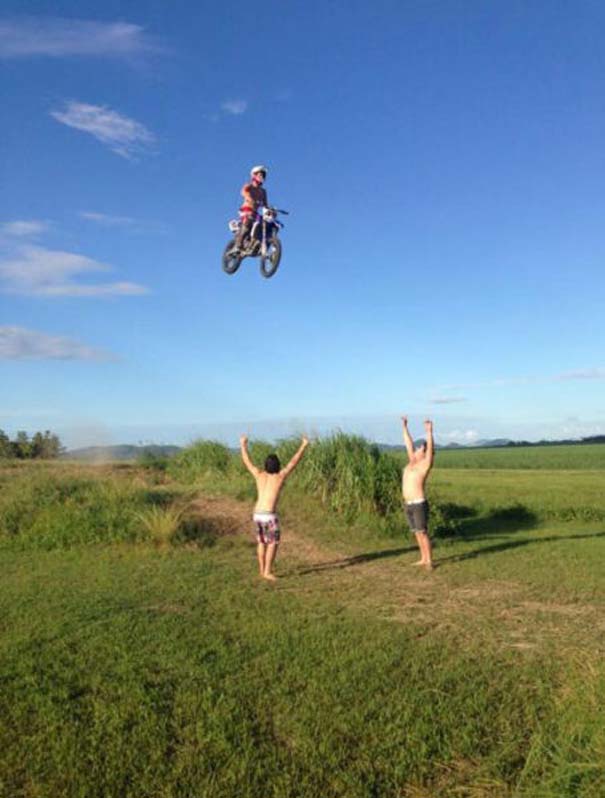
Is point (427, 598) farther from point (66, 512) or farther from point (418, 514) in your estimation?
point (66, 512)

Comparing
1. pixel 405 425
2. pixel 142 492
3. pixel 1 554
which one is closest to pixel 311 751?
pixel 405 425

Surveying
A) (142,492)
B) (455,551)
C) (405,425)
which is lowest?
(455,551)

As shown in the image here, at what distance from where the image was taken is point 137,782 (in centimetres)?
481

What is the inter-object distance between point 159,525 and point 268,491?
4.21m

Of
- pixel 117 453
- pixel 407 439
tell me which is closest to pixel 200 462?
pixel 117 453

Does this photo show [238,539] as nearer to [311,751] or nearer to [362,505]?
[362,505]

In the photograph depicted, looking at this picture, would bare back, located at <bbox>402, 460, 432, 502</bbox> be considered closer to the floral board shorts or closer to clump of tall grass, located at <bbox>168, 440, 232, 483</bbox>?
the floral board shorts

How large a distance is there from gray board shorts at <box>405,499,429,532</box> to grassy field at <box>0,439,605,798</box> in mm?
821

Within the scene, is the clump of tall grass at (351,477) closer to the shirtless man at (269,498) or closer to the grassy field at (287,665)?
the grassy field at (287,665)

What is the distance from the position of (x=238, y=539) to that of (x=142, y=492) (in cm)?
316

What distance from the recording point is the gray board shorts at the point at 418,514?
12617mm

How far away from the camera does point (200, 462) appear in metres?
25.5

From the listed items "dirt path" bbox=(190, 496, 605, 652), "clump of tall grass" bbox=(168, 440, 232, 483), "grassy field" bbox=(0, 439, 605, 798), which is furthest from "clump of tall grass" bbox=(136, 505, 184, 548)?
"clump of tall grass" bbox=(168, 440, 232, 483)

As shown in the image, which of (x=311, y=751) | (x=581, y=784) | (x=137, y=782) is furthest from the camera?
(x=311, y=751)
